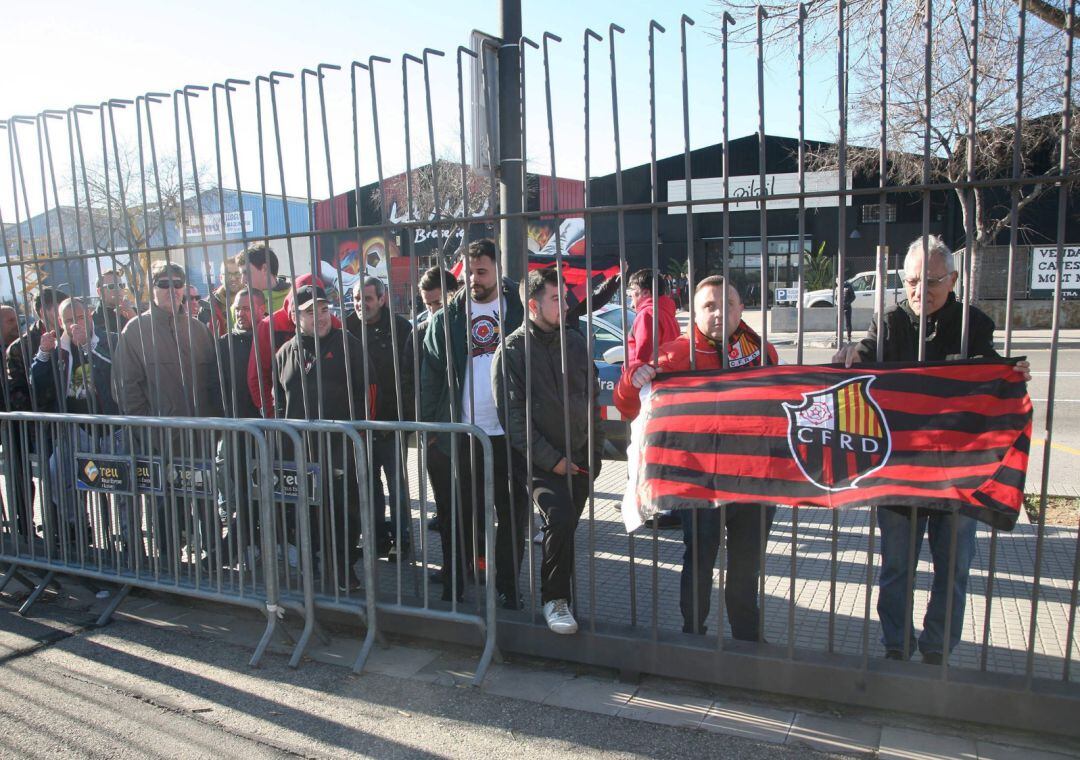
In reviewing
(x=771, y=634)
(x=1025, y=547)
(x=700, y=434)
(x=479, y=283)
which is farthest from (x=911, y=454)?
(x=1025, y=547)

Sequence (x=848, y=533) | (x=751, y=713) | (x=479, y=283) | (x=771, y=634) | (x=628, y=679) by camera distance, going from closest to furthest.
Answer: (x=751, y=713)
(x=628, y=679)
(x=771, y=634)
(x=479, y=283)
(x=848, y=533)

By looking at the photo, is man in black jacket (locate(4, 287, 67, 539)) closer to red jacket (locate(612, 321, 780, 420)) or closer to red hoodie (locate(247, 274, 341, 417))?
red hoodie (locate(247, 274, 341, 417))

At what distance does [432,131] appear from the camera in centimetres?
391

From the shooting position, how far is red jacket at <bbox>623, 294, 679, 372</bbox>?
4.02 meters

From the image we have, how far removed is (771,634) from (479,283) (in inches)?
93.1

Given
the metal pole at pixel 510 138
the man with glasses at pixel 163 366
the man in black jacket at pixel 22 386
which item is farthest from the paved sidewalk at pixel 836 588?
the man in black jacket at pixel 22 386

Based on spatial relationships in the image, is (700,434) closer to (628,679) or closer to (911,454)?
(911,454)

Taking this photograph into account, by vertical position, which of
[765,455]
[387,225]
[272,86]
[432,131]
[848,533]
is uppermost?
[272,86]

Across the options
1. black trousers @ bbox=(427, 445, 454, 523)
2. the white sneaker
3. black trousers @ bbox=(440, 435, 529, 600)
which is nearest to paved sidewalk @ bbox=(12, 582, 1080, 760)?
the white sneaker

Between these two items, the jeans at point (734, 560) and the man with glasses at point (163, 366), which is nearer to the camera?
the jeans at point (734, 560)

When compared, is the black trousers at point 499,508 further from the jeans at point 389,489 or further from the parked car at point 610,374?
the parked car at point 610,374

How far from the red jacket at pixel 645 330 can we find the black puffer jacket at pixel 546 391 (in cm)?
26

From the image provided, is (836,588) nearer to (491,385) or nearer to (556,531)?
(556,531)

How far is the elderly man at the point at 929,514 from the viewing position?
3.46 m
